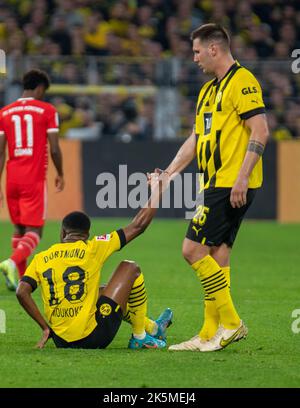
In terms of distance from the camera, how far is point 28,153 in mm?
11336

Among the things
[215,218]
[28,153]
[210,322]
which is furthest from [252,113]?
[28,153]

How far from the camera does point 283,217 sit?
19.8 m

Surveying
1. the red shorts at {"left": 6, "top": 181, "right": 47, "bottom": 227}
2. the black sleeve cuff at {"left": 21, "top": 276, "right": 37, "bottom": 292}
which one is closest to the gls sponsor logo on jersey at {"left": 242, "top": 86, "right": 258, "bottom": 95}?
the black sleeve cuff at {"left": 21, "top": 276, "right": 37, "bottom": 292}

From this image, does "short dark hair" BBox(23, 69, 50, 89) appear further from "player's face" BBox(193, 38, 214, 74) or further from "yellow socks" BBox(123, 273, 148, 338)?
"yellow socks" BBox(123, 273, 148, 338)

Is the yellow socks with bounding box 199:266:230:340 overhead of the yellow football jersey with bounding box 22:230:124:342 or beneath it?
beneath

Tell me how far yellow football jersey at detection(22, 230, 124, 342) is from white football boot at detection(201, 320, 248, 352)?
85 centimetres

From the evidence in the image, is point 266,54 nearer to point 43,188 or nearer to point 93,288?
point 43,188

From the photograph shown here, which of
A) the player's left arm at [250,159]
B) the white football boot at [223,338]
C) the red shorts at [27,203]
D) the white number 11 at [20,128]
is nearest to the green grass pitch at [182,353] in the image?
the white football boot at [223,338]

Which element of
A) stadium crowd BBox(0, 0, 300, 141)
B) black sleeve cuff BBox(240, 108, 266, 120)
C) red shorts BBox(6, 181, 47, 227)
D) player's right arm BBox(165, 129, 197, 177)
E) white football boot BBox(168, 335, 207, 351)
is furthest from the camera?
stadium crowd BBox(0, 0, 300, 141)

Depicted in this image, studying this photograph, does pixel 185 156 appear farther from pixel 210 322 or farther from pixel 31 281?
pixel 31 281

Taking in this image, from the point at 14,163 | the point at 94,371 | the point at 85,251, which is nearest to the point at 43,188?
the point at 14,163

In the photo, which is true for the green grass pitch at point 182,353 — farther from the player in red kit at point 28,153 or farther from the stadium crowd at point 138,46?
the stadium crowd at point 138,46

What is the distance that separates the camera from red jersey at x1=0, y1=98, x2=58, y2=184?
11.2 metres

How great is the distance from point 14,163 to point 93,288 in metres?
4.36
